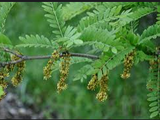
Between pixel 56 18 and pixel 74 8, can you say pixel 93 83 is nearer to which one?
pixel 56 18

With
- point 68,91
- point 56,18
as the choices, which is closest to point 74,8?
point 56,18

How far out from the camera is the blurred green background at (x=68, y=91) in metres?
4.21

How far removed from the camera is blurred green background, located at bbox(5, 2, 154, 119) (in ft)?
13.8

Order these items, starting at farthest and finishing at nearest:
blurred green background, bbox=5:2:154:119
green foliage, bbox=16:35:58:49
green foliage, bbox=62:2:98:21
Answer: blurred green background, bbox=5:2:154:119 < green foliage, bbox=62:2:98:21 < green foliage, bbox=16:35:58:49

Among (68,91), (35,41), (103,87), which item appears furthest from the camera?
Result: (68,91)

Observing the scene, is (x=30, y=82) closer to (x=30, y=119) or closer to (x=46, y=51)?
(x=30, y=119)

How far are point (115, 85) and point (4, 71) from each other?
10.4 feet

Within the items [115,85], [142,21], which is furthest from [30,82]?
[142,21]

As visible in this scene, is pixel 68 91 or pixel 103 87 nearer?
pixel 103 87

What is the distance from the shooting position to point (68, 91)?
491 cm

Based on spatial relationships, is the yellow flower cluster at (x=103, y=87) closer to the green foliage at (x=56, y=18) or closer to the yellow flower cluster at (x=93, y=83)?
the yellow flower cluster at (x=93, y=83)

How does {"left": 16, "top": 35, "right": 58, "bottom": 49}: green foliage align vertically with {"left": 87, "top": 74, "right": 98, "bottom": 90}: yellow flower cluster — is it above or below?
above

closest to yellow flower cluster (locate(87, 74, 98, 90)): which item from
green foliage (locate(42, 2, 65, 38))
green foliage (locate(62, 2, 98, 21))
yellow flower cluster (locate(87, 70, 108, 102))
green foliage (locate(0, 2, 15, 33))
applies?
yellow flower cluster (locate(87, 70, 108, 102))

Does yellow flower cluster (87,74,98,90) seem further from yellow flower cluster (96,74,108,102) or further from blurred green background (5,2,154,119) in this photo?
blurred green background (5,2,154,119)
